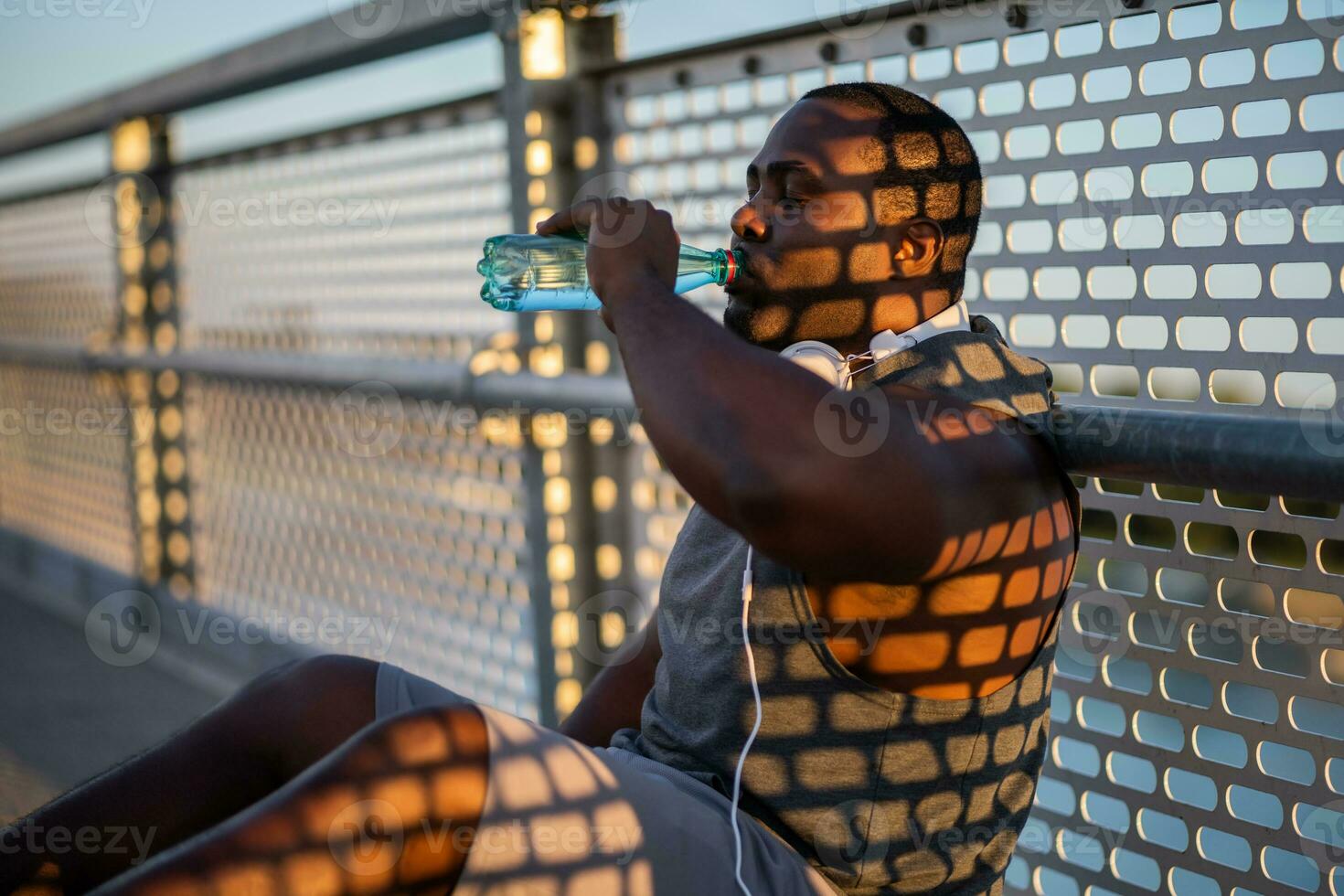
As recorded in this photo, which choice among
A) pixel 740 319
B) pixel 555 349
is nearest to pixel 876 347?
pixel 740 319

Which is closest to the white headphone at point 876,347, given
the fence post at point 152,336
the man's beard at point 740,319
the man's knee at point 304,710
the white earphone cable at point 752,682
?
the man's beard at point 740,319

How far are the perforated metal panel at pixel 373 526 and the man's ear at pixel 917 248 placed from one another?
4.33 ft

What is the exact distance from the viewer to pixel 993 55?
72.1 inches

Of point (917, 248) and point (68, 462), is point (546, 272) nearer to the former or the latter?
point (917, 248)

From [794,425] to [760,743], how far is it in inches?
15.7

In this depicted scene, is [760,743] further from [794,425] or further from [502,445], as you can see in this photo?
[502,445]

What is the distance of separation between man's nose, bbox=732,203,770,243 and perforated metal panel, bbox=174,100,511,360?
1181 mm

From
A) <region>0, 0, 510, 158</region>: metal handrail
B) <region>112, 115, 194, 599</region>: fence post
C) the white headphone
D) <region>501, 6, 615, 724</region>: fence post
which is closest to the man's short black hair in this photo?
the white headphone

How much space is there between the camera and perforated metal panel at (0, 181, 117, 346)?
4.95m

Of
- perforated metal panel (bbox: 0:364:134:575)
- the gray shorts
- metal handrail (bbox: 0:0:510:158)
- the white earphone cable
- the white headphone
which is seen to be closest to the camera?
the gray shorts

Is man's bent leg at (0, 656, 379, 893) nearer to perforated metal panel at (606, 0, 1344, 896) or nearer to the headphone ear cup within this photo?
the headphone ear cup

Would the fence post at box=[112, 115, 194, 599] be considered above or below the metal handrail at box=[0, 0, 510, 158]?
below

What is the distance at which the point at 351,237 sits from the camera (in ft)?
11.6

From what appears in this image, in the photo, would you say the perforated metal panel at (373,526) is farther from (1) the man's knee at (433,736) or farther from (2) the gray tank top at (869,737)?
(1) the man's knee at (433,736)
